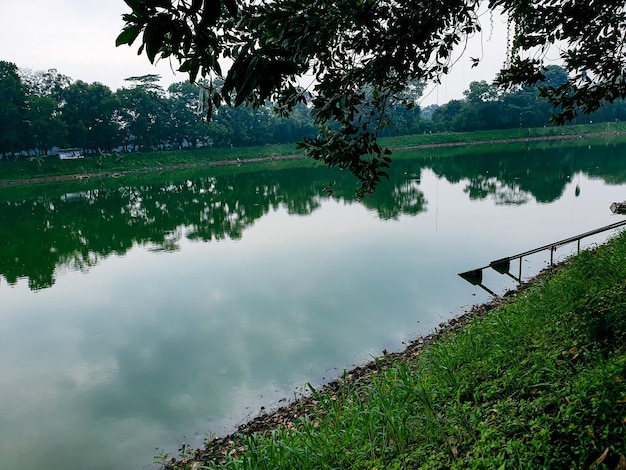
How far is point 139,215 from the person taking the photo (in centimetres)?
2453

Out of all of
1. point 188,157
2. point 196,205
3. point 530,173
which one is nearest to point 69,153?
point 188,157

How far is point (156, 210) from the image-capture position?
1013 inches

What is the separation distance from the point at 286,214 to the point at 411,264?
1073cm

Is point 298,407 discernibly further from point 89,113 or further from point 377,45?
point 89,113

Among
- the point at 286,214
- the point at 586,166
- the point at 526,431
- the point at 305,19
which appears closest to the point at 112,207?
the point at 286,214

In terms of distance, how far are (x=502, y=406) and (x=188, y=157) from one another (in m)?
60.0

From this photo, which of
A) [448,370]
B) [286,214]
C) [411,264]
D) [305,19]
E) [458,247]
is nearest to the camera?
[305,19]

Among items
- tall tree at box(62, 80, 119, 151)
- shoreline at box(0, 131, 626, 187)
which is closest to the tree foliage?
shoreline at box(0, 131, 626, 187)

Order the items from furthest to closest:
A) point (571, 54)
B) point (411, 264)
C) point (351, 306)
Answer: point (411, 264) → point (351, 306) → point (571, 54)

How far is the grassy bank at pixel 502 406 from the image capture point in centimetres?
288

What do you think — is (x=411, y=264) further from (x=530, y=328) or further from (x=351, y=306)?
(x=530, y=328)

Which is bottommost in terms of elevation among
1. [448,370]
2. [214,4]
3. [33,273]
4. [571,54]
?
[33,273]

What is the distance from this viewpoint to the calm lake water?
673cm

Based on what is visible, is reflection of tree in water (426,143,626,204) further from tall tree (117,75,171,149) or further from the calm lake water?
tall tree (117,75,171,149)
